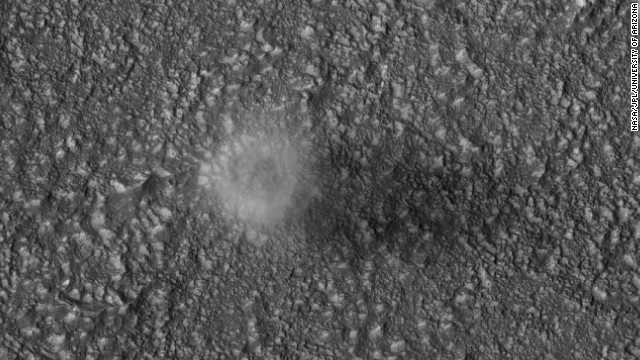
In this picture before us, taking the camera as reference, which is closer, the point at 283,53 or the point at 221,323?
the point at 221,323

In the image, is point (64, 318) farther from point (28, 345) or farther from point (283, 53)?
point (283, 53)

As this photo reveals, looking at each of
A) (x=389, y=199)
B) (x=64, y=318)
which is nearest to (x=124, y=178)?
(x=64, y=318)

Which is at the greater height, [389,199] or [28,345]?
[389,199]

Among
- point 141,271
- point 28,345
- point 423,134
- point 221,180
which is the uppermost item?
point 423,134

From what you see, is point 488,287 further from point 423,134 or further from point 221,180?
point 221,180
